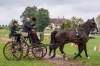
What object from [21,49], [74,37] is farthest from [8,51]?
[74,37]

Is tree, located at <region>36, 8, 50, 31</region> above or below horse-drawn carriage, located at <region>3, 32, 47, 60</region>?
above

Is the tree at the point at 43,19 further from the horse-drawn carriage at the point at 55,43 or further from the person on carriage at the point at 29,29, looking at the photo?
the person on carriage at the point at 29,29

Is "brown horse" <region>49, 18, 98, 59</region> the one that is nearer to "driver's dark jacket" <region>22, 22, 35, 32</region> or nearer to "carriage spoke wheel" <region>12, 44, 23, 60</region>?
"driver's dark jacket" <region>22, 22, 35, 32</region>

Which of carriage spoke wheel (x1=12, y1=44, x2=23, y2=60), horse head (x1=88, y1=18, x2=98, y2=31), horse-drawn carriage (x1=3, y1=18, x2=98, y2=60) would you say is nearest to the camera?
carriage spoke wheel (x1=12, y1=44, x2=23, y2=60)

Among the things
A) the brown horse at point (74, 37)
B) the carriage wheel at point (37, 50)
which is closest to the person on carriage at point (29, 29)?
the carriage wheel at point (37, 50)

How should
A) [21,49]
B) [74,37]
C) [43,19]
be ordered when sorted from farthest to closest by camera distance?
Result: [43,19], [74,37], [21,49]

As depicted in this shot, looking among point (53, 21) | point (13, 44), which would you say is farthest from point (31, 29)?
point (53, 21)

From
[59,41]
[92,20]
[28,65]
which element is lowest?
[28,65]

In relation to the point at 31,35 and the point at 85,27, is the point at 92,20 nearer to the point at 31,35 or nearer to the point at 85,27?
the point at 85,27

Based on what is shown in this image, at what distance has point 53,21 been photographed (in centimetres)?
14650

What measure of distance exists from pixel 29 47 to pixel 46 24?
302 ft

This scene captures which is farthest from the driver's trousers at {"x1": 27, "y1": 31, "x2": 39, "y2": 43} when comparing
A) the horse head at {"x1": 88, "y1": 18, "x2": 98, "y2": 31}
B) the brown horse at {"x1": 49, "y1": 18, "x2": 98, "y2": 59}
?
the horse head at {"x1": 88, "y1": 18, "x2": 98, "y2": 31}

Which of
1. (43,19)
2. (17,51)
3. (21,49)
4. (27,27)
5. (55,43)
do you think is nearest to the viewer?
(21,49)

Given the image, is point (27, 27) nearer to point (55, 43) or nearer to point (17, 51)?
point (17, 51)
